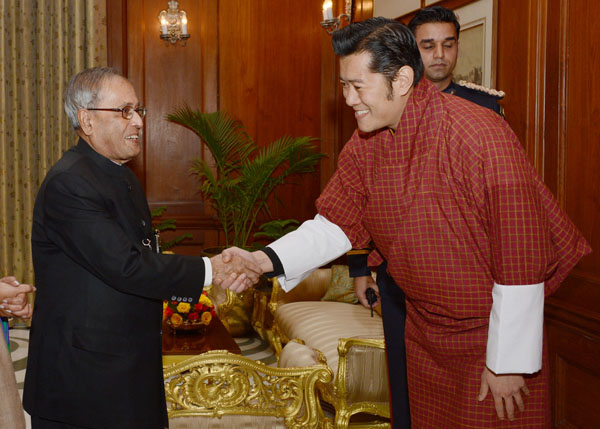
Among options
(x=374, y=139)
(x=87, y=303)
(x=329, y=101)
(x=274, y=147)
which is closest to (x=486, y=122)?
(x=374, y=139)

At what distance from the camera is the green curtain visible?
6.18m

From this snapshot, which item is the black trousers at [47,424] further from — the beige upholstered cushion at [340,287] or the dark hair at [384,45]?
the beige upholstered cushion at [340,287]

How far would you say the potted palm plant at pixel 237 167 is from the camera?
19.3 ft

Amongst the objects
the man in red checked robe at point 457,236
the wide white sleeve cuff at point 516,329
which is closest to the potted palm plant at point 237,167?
the man in red checked robe at point 457,236

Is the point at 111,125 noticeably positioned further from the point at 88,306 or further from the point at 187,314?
the point at 187,314

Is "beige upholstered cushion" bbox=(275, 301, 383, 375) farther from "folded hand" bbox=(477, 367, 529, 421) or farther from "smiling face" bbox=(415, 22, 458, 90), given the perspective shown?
"folded hand" bbox=(477, 367, 529, 421)

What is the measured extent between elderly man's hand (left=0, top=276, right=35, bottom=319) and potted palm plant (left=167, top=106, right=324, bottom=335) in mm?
3570

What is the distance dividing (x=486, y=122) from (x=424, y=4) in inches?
120

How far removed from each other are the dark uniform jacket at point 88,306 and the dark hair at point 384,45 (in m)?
0.89

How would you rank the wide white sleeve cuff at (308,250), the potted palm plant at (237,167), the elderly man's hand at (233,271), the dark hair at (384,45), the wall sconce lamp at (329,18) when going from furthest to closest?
the potted palm plant at (237,167) → the wall sconce lamp at (329,18) → the elderly man's hand at (233,271) → the wide white sleeve cuff at (308,250) → the dark hair at (384,45)

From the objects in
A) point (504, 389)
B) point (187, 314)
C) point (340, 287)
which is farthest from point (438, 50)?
point (340, 287)

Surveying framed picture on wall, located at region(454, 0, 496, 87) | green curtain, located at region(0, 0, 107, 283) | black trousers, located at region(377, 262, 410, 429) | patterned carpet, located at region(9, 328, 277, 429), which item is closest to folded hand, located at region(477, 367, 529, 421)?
black trousers, located at region(377, 262, 410, 429)

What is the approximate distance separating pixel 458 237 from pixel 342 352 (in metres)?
1.55

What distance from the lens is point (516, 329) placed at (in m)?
1.67
